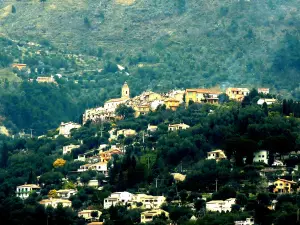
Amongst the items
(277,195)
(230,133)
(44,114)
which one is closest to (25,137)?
(44,114)

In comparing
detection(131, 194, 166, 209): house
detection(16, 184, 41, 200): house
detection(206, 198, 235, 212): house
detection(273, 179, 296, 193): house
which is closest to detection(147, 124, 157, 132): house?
detection(16, 184, 41, 200): house

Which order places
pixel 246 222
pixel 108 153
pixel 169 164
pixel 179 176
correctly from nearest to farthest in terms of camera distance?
1. pixel 246 222
2. pixel 179 176
3. pixel 169 164
4. pixel 108 153

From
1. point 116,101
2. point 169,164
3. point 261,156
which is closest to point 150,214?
point 261,156

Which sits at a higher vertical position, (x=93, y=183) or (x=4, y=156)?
(x=4, y=156)

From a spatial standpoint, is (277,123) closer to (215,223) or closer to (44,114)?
(215,223)

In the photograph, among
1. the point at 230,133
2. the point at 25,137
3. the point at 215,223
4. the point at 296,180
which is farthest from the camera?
the point at 25,137

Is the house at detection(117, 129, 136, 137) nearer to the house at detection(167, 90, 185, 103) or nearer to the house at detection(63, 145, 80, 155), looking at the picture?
the house at detection(63, 145, 80, 155)

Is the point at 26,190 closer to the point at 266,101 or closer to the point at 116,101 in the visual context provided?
the point at 266,101
